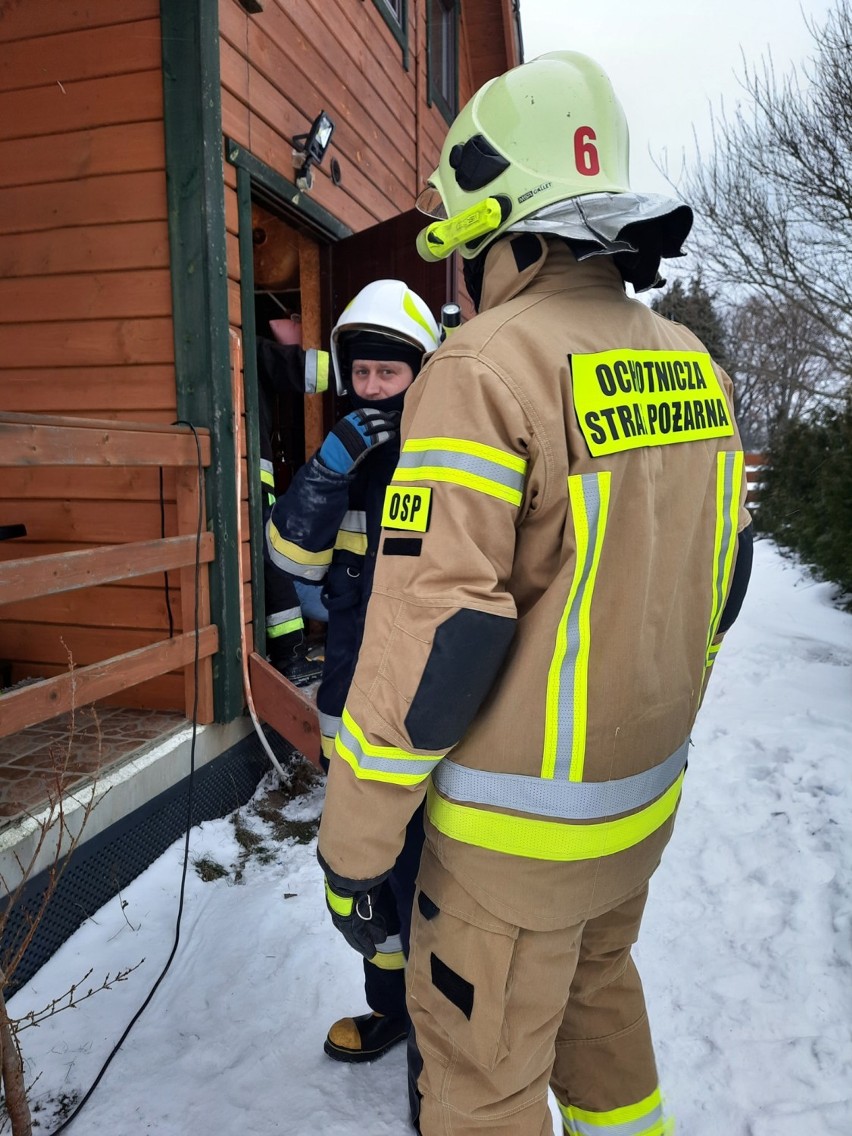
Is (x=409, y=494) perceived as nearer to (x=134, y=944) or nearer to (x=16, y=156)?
(x=134, y=944)

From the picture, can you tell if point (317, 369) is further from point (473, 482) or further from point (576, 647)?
point (576, 647)

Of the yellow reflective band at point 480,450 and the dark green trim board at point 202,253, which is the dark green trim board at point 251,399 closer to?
the dark green trim board at point 202,253

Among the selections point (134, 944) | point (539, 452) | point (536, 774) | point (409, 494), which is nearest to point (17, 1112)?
point (134, 944)

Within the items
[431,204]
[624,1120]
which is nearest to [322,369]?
[431,204]

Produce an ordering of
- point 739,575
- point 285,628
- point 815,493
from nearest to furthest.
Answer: point 739,575 < point 285,628 < point 815,493

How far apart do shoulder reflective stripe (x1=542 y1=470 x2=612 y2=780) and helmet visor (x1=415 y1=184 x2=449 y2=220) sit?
2.47 feet

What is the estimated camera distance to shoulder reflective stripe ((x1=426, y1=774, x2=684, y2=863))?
4.01 feet

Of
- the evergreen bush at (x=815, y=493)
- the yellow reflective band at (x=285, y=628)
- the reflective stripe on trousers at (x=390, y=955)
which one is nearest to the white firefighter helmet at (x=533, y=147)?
the reflective stripe on trousers at (x=390, y=955)

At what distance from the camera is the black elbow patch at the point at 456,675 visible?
1090 mm

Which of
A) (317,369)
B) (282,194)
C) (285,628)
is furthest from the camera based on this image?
(285,628)

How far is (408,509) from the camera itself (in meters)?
1.17

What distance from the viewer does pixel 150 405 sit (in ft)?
10.7

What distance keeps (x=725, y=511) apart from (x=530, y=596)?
0.47 m

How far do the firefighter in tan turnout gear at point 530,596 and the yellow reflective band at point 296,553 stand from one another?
712mm
